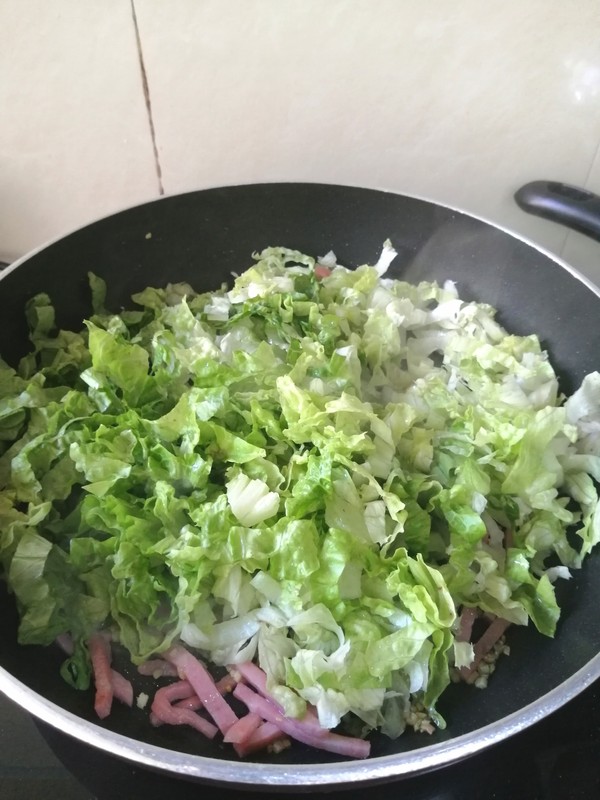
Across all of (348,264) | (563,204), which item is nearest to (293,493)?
(348,264)

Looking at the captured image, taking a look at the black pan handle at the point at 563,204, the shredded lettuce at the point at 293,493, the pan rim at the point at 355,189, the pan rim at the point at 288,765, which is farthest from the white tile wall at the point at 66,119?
the pan rim at the point at 288,765

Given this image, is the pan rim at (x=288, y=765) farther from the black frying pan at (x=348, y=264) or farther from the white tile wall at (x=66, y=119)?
the white tile wall at (x=66, y=119)

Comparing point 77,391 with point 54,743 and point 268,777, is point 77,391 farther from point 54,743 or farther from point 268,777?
point 268,777

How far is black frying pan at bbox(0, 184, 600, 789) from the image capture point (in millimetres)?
856

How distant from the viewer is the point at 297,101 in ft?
4.06

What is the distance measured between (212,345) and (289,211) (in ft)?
1.15

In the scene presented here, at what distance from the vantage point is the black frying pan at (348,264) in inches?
33.7

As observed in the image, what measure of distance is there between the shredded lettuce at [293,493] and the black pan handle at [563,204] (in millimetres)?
219

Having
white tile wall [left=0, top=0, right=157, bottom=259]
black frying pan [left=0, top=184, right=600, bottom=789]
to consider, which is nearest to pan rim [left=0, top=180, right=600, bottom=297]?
black frying pan [left=0, top=184, right=600, bottom=789]

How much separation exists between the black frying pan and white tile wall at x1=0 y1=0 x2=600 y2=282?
76 millimetres

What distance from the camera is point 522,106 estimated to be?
1238 mm

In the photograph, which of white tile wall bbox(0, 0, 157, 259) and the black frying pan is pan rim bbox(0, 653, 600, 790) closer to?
the black frying pan

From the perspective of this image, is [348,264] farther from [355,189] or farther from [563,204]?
[563,204]

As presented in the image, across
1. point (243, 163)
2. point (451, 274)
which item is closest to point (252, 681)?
→ point (451, 274)
